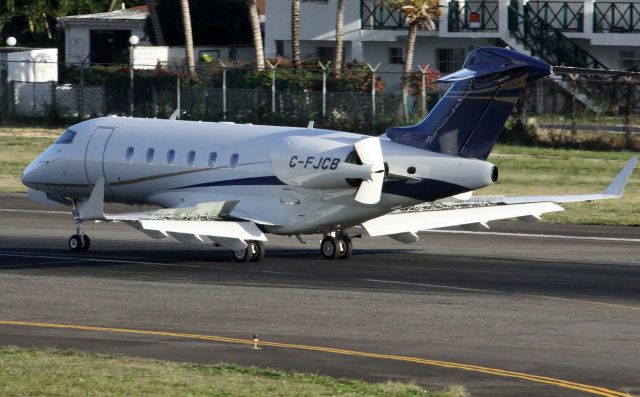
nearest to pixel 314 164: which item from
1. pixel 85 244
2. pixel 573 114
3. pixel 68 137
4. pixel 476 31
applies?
pixel 85 244

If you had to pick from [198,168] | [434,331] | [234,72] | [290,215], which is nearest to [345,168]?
[290,215]

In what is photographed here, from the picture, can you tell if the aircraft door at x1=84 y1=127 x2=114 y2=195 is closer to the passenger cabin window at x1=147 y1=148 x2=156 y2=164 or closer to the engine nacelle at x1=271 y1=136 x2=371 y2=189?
the passenger cabin window at x1=147 y1=148 x2=156 y2=164

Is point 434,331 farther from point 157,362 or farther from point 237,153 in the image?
point 237,153

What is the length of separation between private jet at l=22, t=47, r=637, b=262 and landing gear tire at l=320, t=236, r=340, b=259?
0.03 metres

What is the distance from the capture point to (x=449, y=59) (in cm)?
6925

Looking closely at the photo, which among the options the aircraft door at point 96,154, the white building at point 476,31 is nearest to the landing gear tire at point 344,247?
the aircraft door at point 96,154

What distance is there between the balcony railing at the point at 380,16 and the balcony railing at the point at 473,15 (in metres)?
3.28

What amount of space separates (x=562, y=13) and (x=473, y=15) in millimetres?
4013

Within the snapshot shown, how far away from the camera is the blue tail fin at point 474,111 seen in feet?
91.0


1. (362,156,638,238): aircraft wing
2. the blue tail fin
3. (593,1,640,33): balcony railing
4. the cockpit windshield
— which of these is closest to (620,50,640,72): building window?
(593,1,640,33): balcony railing

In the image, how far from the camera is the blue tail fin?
27.7 m

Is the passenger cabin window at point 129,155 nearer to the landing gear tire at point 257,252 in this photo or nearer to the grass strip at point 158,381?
the landing gear tire at point 257,252

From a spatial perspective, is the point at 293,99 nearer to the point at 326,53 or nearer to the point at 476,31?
the point at 476,31

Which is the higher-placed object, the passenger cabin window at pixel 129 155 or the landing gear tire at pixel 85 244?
the passenger cabin window at pixel 129 155
